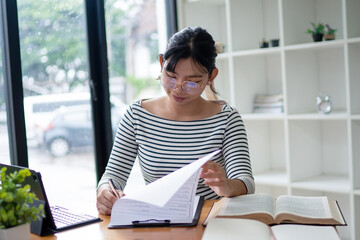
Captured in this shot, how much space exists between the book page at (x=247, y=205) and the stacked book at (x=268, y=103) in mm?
1600

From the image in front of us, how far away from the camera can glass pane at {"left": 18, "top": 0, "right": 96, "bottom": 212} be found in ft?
8.54

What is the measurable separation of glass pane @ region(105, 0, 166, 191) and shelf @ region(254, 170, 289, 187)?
2.99 feet

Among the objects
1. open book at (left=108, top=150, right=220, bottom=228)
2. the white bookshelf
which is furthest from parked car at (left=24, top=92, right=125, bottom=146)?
open book at (left=108, top=150, right=220, bottom=228)

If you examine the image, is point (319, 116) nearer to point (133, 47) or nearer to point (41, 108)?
point (133, 47)

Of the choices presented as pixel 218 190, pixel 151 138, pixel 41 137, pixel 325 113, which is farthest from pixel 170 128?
pixel 325 113

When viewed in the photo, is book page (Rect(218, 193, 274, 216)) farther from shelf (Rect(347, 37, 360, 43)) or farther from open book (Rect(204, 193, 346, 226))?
shelf (Rect(347, 37, 360, 43))

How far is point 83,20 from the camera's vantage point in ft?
9.63

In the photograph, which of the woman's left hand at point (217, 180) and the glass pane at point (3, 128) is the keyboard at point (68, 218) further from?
the glass pane at point (3, 128)

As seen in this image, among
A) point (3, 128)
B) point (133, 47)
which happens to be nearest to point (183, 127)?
point (3, 128)

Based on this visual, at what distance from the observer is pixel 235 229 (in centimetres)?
121

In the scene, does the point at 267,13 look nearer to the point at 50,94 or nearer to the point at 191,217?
the point at 50,94

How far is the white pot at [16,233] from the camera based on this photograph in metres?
1.12

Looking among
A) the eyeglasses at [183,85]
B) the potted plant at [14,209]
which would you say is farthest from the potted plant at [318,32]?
the potted plant at [14,209]

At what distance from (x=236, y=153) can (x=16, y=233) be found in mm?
892
